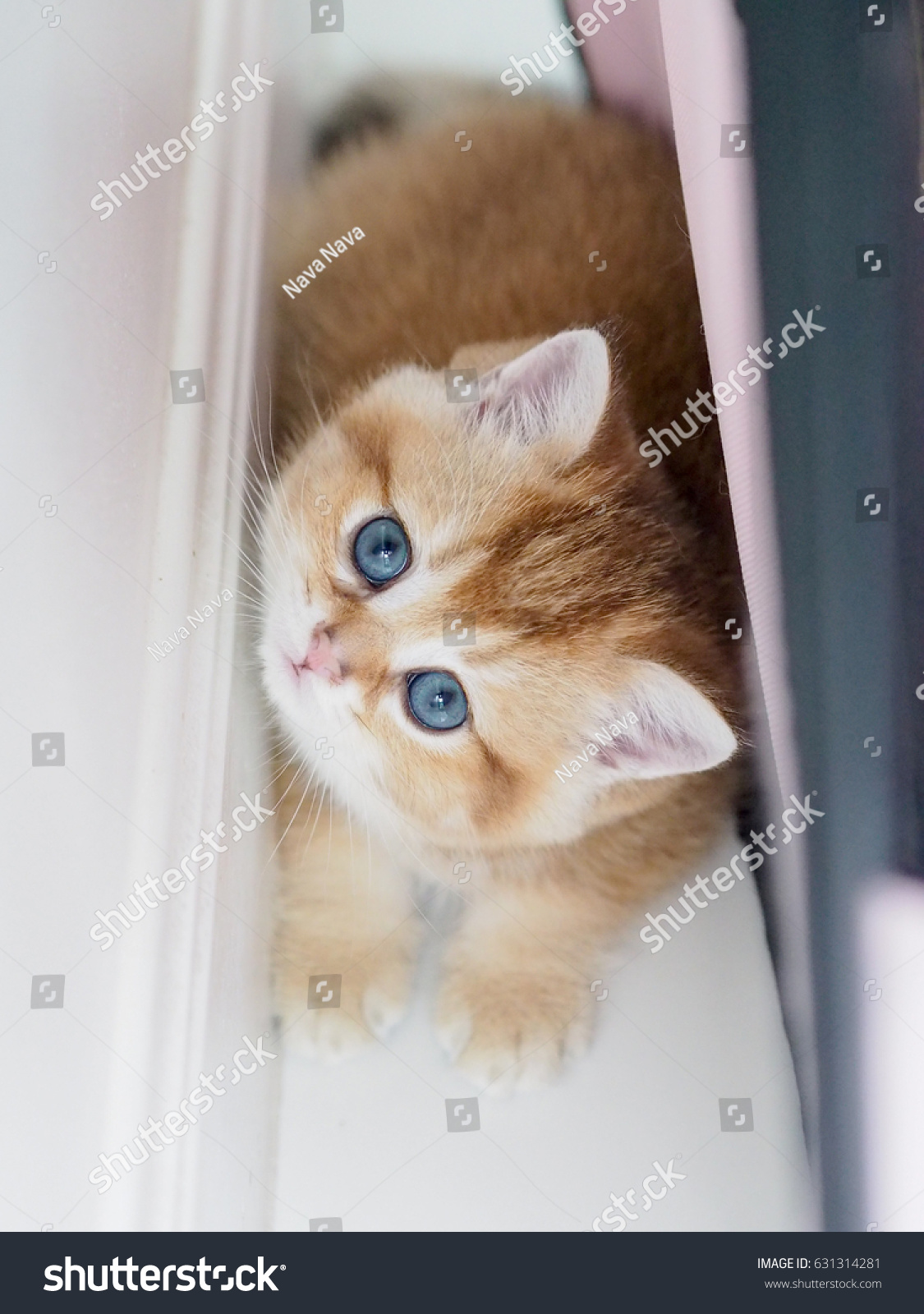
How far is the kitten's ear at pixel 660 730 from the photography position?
3.01ft

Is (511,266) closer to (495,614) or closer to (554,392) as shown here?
(554,392)

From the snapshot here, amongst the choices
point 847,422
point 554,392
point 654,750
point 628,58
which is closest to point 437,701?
point 654,750

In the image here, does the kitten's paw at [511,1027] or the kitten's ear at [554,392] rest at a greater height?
the kitten's ear at [554,392]

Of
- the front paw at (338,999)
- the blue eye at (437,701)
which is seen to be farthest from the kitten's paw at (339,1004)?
the blue eye at (437,701)

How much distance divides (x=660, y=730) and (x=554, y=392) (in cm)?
37

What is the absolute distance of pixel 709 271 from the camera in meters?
0.98

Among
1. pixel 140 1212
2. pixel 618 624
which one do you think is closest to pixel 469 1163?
A: pixel 140 1212

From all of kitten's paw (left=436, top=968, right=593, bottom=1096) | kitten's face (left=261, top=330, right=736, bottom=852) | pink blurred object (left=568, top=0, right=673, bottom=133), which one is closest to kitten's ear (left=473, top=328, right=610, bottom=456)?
kitten's face (left=261, top=330, right=736, bottom=852)

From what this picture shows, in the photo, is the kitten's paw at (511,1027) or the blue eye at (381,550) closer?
the blue eye at (381,550)

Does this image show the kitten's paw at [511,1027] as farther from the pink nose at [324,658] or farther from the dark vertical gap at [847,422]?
the pink nose at [324,658]

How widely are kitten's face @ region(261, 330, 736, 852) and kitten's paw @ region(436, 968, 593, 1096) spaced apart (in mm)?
221

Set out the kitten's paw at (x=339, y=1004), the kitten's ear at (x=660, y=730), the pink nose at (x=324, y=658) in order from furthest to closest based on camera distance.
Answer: the kitten's paw at (x=339, y=1004)
the pink nose at (x=324, y=658)
the kitten's ear at (x=660, y=730)
